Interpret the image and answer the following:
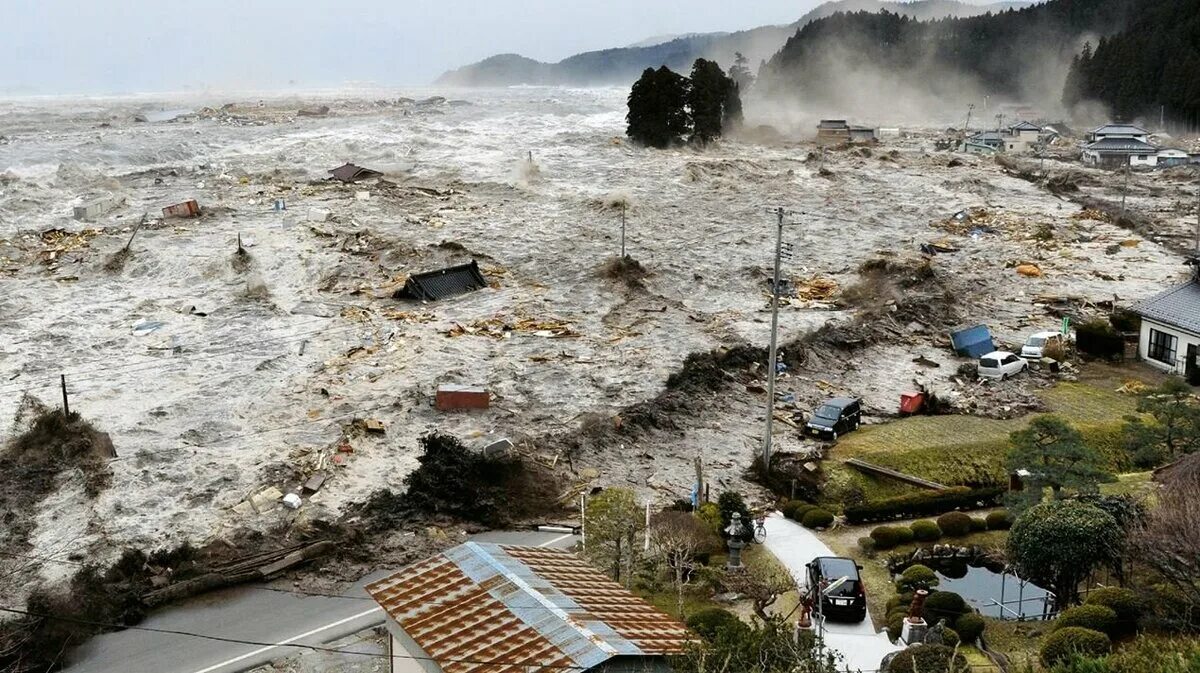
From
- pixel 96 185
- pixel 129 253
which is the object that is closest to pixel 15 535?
pixel 129 253

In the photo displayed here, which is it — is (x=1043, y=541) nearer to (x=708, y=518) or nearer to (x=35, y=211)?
(x=708, y=518)

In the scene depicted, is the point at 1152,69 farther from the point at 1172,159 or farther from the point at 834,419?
the point at 834,419

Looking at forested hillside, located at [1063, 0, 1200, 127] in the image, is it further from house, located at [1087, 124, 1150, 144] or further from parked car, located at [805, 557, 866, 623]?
parked car, located at [805, 557, 866, 623]

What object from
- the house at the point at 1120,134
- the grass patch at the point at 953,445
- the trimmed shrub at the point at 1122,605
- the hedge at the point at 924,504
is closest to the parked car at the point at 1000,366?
the grass patch at the point at 953,445

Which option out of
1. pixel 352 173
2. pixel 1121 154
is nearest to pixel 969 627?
pixel 352 173

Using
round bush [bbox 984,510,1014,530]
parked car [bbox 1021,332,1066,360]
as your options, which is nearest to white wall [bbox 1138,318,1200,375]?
parked car [bbox 1021,332,1066,360]

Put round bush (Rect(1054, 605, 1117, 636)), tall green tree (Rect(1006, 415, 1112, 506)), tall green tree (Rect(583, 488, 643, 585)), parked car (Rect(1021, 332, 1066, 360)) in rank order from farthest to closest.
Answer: parked car (Rect(1021, 332, 1066, 360)) < tall green tree (Rect(583, 488, 643, 585)) < tall green tree (Rect(1006, 415, 1112, 506)) < round bush (Rect(1054, 605, 1117, 636))

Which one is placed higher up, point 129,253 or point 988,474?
point 129,253
